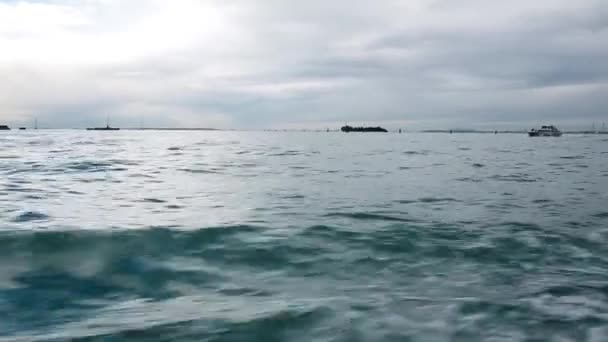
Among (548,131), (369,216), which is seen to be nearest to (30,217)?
(369,216)

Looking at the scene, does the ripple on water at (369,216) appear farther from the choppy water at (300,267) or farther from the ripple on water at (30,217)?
the ripple on water at (30,217)

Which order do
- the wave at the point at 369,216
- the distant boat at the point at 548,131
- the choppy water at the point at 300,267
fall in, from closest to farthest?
the choppy water at the point at 300,267 → the wave at the point at 369,216 → the distant boat at the point at 548,131

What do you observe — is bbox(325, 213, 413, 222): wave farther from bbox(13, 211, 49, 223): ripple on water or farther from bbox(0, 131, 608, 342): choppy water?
bbox(13, 211, 49, 223): ripple on water

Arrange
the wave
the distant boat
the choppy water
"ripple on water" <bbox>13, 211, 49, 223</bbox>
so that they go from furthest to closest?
1. the distant boat
2. the wave
3. "ripple on water" <bbox>13, 211, 49, 223</bbox>
4. the choppy water

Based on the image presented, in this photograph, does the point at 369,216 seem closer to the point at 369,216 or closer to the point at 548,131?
the point at 369,216

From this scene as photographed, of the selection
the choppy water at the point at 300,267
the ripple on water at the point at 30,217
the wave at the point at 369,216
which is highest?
the ripple on water at the point at 30,217

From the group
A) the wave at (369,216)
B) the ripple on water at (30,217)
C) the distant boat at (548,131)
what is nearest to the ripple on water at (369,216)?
the wave at (369,216)

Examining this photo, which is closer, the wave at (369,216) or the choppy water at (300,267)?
the choppy water at (300,267)

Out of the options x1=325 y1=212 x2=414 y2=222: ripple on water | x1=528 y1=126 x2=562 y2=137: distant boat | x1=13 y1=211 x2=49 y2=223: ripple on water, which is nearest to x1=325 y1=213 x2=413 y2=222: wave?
x1=325 y1=212 x2=414 y2=222: ripple on water

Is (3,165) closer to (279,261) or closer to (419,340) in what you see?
(279,261)

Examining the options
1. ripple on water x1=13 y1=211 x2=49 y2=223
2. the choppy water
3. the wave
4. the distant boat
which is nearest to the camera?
the choppy water

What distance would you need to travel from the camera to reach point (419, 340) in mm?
4031

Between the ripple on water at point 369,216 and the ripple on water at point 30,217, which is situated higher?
the ripple on water at point 30,217

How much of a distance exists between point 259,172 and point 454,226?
11.4 m
